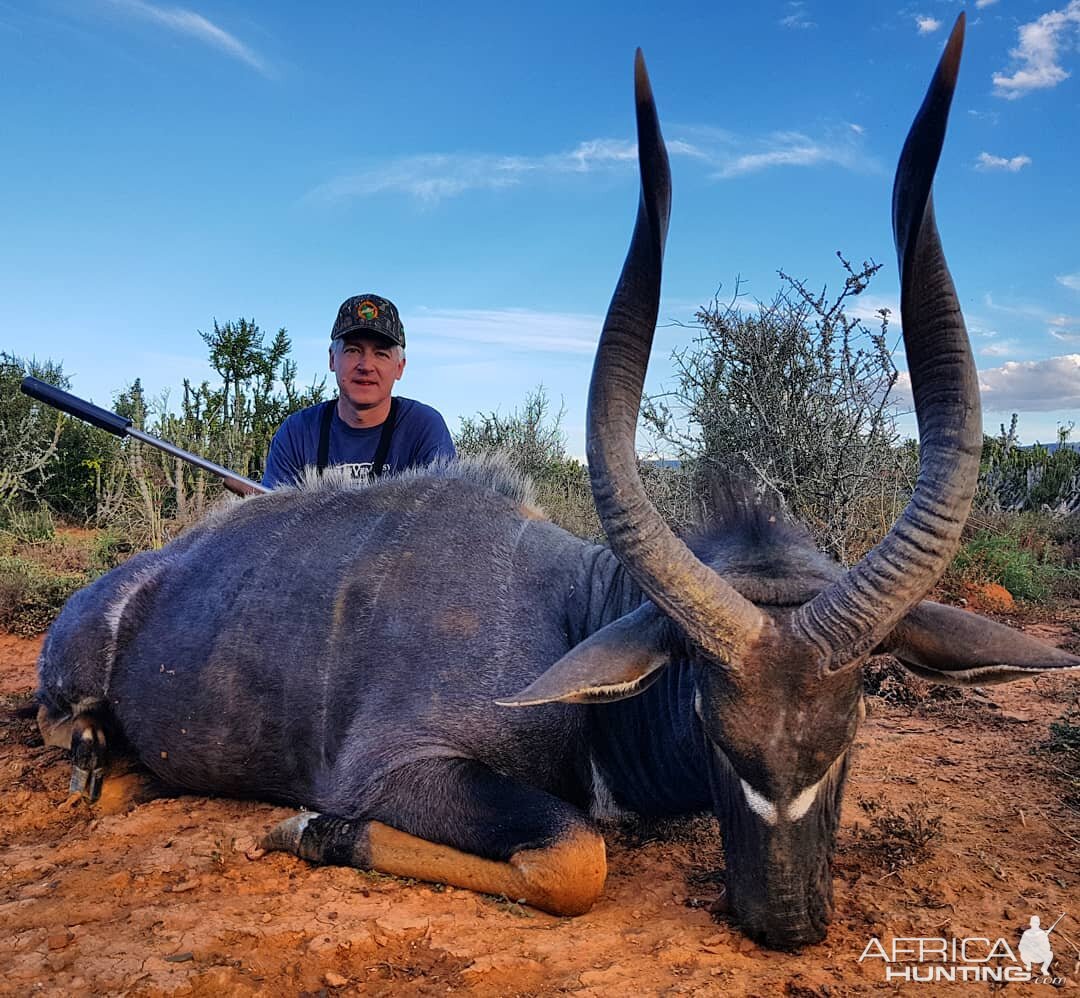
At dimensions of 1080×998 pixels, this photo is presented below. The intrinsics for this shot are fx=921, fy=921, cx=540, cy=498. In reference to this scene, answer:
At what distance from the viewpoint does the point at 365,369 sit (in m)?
7.64

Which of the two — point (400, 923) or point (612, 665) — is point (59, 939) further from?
point (612, 665)

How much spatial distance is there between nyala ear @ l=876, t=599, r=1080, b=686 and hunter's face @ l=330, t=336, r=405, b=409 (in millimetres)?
5281

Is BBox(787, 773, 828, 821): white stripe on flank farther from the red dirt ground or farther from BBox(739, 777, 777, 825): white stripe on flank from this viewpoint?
the red dirt ground

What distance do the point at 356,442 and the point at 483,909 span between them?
4.76 metres

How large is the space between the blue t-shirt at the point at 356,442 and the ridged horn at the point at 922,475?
187 inches

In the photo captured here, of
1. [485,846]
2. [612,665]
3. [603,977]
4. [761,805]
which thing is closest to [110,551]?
[485,846]

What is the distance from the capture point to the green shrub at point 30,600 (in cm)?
984

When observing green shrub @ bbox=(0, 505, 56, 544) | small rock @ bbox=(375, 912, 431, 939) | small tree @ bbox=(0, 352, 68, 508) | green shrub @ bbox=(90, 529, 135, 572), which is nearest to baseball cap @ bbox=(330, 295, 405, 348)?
small rock @ bbox=(375, 912, 431, 939)

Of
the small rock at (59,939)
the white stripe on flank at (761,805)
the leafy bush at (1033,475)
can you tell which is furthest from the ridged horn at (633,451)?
the leafy bush at (1033,475)

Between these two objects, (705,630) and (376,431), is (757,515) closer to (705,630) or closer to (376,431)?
(705,630)

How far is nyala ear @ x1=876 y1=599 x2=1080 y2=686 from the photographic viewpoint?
3221mm

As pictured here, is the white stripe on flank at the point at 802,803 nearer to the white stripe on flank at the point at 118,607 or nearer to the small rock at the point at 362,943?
the small rock at the point at 362,943

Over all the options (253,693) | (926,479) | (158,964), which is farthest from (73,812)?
(926,479)

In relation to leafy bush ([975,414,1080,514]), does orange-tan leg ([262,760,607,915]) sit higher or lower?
lower
